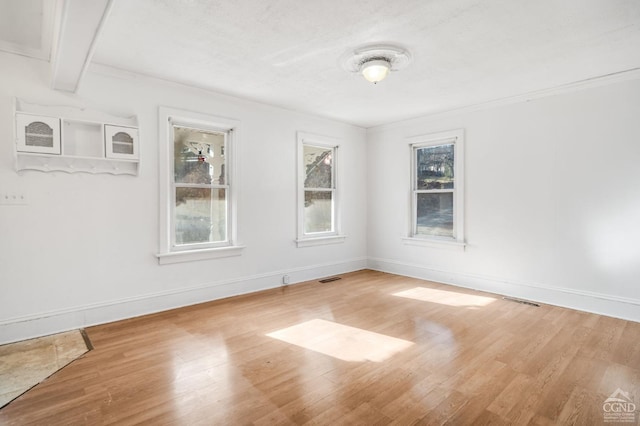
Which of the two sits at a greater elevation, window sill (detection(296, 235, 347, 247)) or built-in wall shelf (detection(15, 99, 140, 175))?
built-in wall shelf (detection(15, 99, 140, 175))

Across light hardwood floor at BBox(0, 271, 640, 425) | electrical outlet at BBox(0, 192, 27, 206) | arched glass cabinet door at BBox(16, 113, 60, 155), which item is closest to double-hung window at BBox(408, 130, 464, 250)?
light hardwood floor at BBox(0, 271, 640, 425)

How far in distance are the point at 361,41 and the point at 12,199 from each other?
3.46 m

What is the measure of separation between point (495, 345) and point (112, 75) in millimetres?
4596

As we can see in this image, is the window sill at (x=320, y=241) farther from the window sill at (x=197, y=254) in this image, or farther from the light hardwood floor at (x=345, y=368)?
the light hardwood floor at (x=345, y=368)

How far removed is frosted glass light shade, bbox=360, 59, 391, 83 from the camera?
3123mm

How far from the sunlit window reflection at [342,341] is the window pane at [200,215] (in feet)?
5.68

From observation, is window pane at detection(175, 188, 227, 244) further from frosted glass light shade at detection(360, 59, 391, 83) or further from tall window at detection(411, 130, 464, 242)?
tall window at detection(411, 130, 464, 242)

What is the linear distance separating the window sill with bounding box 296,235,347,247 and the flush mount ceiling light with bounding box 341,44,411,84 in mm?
2722

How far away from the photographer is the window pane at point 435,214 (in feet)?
17.0

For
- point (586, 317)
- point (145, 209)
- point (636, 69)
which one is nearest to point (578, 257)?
point (586, 317)

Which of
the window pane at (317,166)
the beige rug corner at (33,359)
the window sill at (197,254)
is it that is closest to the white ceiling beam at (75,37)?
the window sill at (197,254)

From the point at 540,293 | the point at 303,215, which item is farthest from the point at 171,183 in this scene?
the point at 540,293

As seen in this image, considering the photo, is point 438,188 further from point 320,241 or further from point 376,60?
point 376,60

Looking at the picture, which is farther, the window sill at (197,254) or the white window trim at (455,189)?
the white window trim at (455,189)
